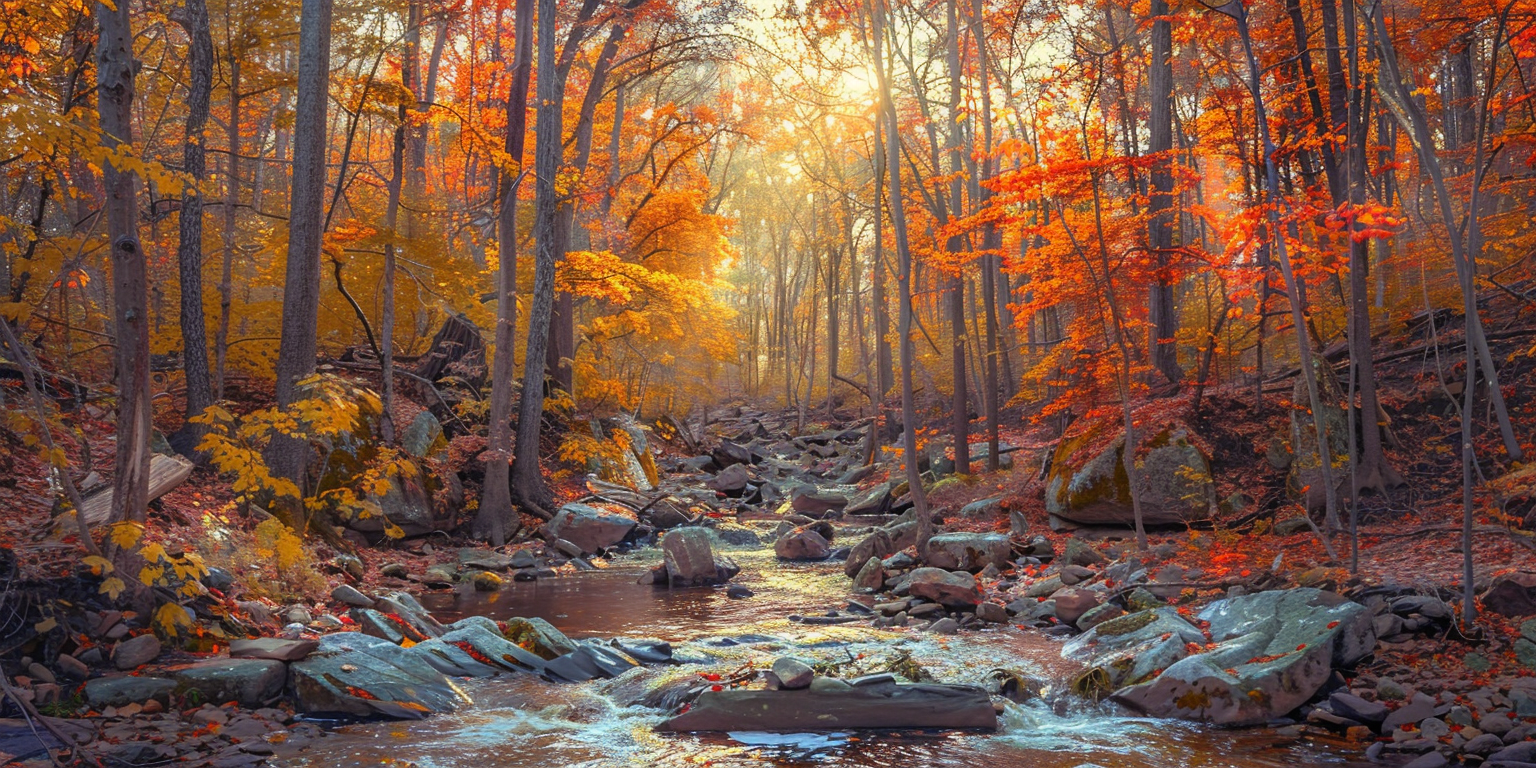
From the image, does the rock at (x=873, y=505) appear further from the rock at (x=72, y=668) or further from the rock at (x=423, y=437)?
the rock at (x=72, y=668)

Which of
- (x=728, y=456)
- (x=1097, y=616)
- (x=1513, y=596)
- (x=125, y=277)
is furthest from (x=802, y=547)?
(x=728, y=456)

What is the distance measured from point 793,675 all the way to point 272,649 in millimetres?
3416

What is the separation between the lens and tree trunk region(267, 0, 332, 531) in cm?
991

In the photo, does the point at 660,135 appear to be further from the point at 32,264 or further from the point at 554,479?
the point at 32,264

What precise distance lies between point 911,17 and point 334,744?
13.0 m

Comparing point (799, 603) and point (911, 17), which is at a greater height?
point (911, 17)

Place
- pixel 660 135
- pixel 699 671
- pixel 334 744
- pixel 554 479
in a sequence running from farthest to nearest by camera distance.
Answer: pixel 660 135 → pixel 554 479 → pixel 699 671 → pixel 334 744

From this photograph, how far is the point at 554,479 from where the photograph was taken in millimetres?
15508

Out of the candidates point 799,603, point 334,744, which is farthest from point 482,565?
point 334,744

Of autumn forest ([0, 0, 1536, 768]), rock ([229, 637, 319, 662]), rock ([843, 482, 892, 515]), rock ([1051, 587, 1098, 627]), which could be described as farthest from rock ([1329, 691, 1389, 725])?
rock ([843, 482, 892, 515])

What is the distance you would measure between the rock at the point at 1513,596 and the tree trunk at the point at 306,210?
10.8 metres

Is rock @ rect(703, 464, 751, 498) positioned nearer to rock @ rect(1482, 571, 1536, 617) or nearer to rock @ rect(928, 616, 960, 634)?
rock @ rect(928, 616, 960, 634)

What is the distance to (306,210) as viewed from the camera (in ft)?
32.7

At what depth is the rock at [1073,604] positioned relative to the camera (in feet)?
26.9
